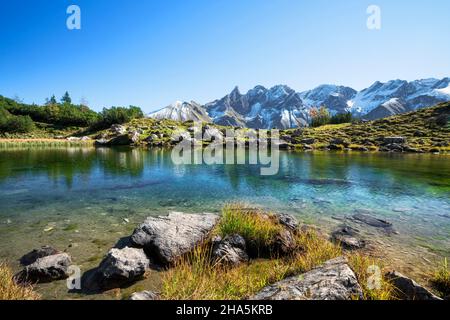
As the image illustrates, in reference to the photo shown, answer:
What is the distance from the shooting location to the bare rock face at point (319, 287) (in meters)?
5.77

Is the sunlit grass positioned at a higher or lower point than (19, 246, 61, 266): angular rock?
higher

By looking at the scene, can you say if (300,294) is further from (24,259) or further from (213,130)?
(213,130)

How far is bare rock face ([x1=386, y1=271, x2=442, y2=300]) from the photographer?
6848mm

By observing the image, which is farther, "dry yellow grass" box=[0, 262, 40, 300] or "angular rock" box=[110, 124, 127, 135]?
"angular rock" box=[110, 124, 127, 135]

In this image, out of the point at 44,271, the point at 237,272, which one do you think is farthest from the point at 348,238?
the point at 44,271

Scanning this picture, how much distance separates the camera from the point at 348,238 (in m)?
12.2

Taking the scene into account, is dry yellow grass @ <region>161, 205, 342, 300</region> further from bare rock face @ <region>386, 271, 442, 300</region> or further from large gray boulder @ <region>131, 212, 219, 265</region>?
bare rock face @ <region>386, 271, 442, 300</region>

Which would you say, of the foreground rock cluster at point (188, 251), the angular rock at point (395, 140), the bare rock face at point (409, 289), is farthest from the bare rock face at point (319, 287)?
the angular rock at point (395, 140)

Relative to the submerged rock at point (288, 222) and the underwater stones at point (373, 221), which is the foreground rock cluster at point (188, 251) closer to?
the submerged rock at point (288, 222)

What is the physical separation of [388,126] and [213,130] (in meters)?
84.3

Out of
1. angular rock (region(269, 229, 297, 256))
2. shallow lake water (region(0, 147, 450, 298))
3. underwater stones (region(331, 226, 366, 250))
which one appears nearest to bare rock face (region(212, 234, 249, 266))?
angular rock (region(269, 229, 297, 256))

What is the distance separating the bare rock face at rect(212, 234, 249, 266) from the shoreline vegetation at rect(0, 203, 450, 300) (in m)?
0.03

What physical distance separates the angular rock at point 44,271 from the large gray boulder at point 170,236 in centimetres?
255
